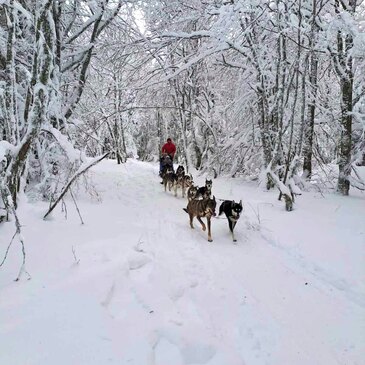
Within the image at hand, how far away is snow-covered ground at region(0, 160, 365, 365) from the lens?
393 centimetres

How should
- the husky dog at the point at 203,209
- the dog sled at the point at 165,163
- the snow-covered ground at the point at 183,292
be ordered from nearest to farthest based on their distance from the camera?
the snow-covered ground at the point at 183,292 < the husky dog at the point at 203,209 < the dog sled at the point at 165,163

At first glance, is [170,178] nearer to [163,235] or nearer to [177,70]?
[177,70]

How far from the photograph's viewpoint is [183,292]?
17.8 feet

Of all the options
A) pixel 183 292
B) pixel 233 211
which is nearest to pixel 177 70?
pixel 233 211

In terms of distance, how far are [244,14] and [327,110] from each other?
548 centimetres

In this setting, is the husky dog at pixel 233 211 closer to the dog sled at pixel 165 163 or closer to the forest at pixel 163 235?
the forest at pixel 163 235

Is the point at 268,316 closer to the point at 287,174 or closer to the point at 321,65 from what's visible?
the point at 287,174

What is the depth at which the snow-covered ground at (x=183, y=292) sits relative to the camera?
3.93 metres

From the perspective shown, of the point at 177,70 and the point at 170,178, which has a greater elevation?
the point at 177,70

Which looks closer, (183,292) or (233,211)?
(183,292)

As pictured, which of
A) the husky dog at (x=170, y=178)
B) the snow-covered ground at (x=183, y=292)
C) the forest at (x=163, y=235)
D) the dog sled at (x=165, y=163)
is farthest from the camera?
the dog sled at (x=165, y=163)

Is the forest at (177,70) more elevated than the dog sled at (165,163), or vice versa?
the forest at (177,70)

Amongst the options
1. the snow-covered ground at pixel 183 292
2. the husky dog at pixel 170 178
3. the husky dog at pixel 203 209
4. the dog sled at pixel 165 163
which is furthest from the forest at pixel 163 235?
the dog sled at pixel 165 163

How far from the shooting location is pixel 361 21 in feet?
36.8
